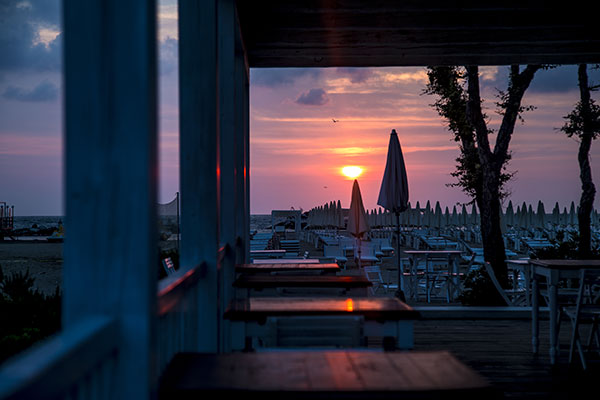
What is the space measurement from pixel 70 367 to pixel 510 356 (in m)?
4.67

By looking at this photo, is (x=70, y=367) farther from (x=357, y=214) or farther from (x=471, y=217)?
(x=471, y=217)

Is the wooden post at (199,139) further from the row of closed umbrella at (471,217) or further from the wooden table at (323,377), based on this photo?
the row of closed umbrella at (471,217)

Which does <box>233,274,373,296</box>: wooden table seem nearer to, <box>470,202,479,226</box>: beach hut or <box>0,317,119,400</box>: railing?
<box>0,317,119,400</box>: railing

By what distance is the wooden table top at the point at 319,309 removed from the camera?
2252mm

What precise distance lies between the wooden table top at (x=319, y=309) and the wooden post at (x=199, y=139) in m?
0.34

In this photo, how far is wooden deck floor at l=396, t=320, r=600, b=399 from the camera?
4004 mm

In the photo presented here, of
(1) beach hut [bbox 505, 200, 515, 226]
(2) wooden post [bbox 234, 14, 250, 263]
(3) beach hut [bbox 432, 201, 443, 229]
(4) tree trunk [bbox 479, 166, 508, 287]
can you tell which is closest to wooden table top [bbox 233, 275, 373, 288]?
(2) wooden post [bbox 234, 14, 250, 263]

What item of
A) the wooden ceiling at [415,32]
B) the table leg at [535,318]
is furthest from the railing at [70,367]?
the table leg at [535,318]

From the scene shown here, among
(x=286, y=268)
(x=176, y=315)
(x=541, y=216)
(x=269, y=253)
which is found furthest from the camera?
(x=541, y=216)

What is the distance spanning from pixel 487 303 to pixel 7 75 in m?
8.12

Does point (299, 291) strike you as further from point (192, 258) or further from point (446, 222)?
point (446, 222)

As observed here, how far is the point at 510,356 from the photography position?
493 centimetres

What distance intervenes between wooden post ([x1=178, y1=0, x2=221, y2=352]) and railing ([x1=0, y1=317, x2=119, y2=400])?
1328 mm

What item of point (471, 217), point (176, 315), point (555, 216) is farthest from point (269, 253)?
point (555, 216)
